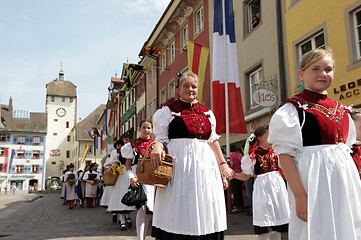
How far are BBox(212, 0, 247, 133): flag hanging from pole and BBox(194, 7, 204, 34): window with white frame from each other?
28.9 feet

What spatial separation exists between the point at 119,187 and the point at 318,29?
7.40 meters

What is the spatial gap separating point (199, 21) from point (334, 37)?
436 inches

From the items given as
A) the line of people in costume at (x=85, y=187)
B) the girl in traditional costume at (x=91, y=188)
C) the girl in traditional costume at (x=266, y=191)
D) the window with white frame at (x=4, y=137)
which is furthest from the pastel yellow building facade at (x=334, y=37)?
the window with white frame at (x=4, y=137)

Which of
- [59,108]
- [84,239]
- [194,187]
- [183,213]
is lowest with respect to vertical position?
[84,239]

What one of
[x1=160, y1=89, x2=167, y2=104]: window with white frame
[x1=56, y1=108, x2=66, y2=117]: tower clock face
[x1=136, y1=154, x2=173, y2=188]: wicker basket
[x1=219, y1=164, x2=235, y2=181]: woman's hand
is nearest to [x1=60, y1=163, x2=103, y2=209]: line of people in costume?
[x1=160, y1=89, x2=167, y2=104]: window with white frame

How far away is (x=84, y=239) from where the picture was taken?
22.5 ft

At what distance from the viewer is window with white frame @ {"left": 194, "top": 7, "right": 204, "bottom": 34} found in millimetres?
19430

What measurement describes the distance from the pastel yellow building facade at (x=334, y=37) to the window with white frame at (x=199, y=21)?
308 inches

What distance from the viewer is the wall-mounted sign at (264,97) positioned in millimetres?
11805

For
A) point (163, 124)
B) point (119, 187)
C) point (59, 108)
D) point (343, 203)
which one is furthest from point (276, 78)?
point (59, 108)

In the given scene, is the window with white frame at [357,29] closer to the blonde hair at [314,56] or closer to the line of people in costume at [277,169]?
the line of people in costume at [277,169]

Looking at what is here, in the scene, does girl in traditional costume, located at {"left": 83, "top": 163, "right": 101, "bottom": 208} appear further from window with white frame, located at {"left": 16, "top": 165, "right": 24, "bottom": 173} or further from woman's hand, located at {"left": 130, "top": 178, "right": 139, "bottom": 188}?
window with white frame, located at {"left": 16, "top": 165, "right": 24, "bottom": 173}

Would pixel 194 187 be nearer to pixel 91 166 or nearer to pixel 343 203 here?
pixel 343 203

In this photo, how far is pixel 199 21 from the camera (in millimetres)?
20156
